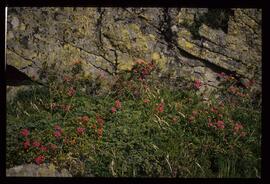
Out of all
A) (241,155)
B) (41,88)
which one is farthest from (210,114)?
(41,88)

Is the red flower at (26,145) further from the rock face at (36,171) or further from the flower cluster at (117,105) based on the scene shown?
the flower cluster at (117,105)

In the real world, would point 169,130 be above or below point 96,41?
below

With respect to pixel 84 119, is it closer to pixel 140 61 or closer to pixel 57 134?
pixel 57 134

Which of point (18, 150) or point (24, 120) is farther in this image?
point (24, 120)

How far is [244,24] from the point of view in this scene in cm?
718

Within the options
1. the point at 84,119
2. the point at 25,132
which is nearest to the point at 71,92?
the point at 84,119

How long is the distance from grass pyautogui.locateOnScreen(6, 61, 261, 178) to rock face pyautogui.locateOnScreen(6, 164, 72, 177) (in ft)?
0.30

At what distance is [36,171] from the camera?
5.26 metres

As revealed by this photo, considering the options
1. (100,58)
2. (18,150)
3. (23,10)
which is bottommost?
(18,150)

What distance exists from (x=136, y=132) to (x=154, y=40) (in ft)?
7.99

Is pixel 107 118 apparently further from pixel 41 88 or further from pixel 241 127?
pixel 241 127

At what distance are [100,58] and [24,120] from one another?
7.29 feet
